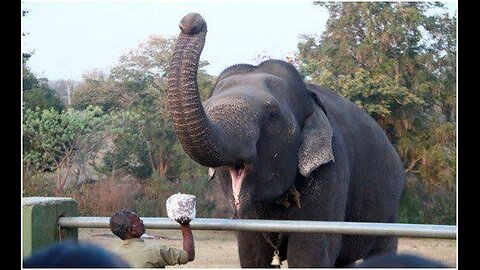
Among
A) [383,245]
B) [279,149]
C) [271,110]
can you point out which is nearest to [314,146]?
[279,149]

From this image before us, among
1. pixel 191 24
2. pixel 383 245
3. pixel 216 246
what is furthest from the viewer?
pixel 216 246

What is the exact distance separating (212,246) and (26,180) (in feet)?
13.3

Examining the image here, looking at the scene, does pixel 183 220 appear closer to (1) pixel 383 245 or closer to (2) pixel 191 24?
(2) pixel 191 24

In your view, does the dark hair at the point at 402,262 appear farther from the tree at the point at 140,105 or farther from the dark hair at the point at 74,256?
the tree at the point at 140,105

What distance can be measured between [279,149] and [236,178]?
1.26 ft

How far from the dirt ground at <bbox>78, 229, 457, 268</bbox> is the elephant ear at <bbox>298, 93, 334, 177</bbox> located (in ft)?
22.4

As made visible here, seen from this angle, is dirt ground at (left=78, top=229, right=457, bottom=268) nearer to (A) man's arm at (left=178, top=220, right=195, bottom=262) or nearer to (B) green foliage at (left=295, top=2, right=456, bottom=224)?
(B) green foliage at (left=295, top=2, right=456, bottom=224)

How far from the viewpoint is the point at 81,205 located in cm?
1614

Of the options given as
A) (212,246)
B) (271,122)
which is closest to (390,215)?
(271,122)

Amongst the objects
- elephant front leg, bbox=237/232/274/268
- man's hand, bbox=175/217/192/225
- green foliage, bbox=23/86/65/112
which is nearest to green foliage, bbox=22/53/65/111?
green foliage, bbox=23/86/65/112

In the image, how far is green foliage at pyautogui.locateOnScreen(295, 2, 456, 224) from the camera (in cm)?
1628

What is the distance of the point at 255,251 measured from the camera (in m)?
6.03

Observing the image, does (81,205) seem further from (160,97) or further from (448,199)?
(448,199)

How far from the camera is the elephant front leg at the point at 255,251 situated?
5.99m
